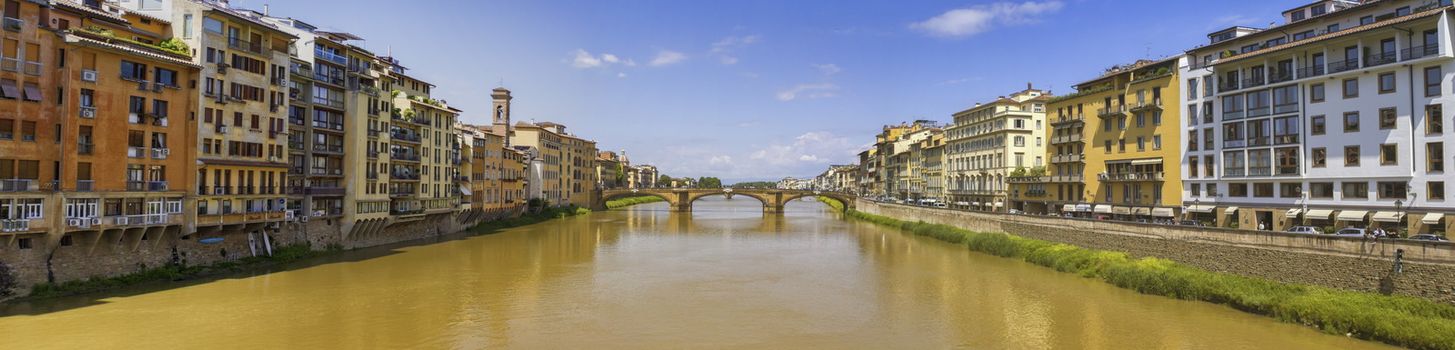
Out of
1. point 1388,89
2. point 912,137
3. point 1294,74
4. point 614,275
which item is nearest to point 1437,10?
point 1388,89

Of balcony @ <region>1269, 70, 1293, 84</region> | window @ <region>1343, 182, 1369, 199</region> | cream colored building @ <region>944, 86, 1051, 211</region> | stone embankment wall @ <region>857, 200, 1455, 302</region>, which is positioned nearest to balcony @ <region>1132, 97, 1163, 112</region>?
balcony @ <region>1269, 70, 1293, 84</region>

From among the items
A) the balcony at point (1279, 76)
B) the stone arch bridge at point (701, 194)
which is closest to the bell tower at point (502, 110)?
the stone arch bridge at point (701, 194)

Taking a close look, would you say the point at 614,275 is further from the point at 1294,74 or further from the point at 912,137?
the point at 912,137

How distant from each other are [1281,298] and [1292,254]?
10.2 ft

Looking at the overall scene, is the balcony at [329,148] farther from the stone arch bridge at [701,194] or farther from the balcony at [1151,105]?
the stone arch bridge at [701,194]

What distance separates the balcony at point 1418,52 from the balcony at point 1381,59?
0.26 m

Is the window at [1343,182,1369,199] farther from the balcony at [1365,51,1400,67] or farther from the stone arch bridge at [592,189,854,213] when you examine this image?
the stone arch bridge at [592,189,854,213]

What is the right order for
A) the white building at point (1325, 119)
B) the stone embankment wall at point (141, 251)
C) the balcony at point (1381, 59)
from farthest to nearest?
the balcony at point (1381, 59), the white building at point (1325, 119), the stone embankment wall at point (141, 251)

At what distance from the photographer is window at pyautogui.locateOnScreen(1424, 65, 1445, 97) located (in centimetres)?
2755

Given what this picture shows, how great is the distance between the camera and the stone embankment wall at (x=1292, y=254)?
891 inches

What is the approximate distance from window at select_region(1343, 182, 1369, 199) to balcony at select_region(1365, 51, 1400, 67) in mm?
5258

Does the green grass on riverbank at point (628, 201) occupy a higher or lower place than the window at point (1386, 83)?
lower

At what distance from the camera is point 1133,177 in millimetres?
43188

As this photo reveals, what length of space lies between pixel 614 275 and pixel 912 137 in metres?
58.6
